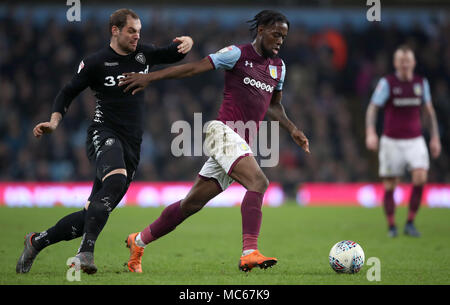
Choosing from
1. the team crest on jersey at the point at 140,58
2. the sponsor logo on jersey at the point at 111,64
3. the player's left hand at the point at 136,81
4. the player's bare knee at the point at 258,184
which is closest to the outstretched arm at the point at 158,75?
the player's left hand at the point at 136,81

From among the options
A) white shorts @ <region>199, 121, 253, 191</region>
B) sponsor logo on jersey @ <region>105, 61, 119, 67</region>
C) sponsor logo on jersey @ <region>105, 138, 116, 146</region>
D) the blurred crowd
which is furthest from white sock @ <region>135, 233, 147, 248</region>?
the blurred crowd

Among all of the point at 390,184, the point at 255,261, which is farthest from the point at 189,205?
the point at 390,184

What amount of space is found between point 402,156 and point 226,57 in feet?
17.4

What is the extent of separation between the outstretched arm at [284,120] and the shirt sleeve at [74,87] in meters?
1.89

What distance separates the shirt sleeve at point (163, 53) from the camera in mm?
6211

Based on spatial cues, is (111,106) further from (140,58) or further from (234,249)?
(234,249)

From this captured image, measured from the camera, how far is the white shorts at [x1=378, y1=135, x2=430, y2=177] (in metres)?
10.3

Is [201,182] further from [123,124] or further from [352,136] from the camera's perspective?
[352,136]

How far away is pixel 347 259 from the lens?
5.94m

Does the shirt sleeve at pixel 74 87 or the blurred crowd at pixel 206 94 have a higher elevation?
the blurred crowd at pixel 206 94

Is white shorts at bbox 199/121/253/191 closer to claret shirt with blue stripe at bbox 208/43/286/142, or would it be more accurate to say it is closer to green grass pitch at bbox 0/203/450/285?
claret shirt with blue stripe at bbox 208/43/286/142

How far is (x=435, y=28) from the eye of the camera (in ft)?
73.6

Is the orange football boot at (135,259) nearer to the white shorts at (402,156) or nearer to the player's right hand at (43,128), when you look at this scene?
the player's right hand at (43,128)

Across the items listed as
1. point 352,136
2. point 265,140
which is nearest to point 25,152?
point 265,140
